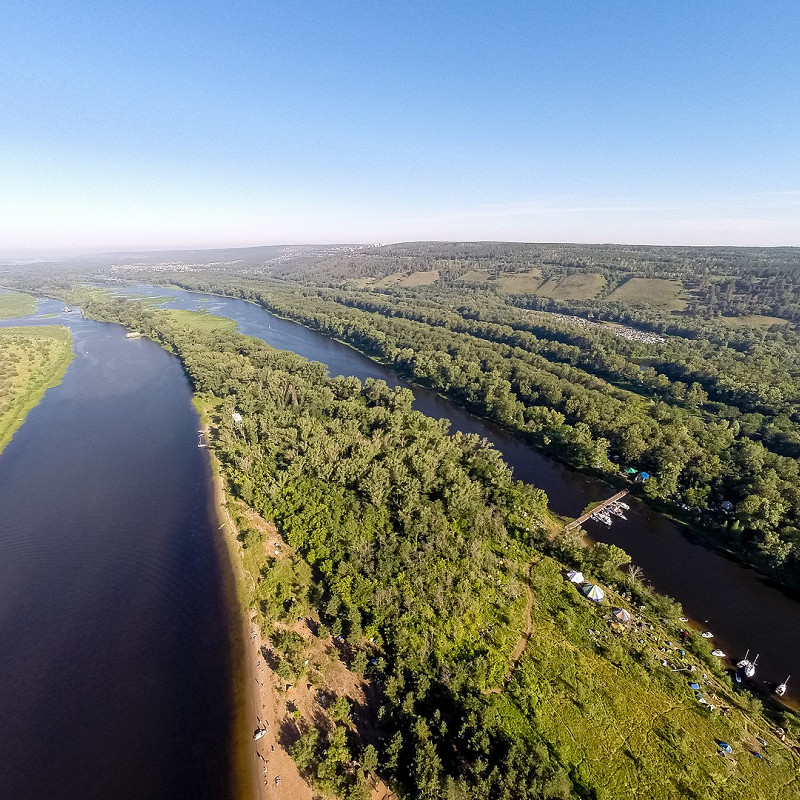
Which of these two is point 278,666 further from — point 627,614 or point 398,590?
point 627,614

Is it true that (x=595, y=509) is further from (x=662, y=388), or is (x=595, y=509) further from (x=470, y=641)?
(x=662, y=388)

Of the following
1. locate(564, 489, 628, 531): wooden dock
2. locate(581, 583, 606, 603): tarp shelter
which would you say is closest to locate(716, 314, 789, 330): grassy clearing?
locate(564, 489, 628, 531): wooden dock

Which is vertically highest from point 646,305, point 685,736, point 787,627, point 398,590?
point 646,305

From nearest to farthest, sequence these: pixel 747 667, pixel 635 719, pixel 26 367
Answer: pixel 635 719 < pixel 747 667 < pixel 26 367

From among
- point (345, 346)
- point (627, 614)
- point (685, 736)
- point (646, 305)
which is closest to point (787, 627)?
point (627, 614)

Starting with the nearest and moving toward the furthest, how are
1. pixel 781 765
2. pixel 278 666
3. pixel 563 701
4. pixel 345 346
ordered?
pixel 781 765, pixel 563 701, pixel 278 666, pixel 345 346

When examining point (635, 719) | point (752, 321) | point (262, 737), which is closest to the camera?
point (635, 719)

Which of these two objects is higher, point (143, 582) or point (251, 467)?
point (251, 467)

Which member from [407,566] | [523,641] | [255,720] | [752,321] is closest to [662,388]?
[523,641]
